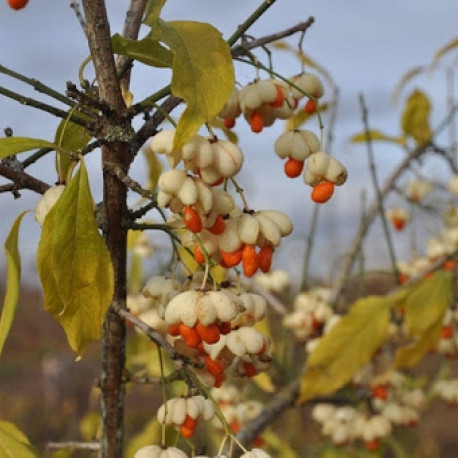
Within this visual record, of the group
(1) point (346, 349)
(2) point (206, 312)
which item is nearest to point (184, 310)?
(2) point (206, 312)

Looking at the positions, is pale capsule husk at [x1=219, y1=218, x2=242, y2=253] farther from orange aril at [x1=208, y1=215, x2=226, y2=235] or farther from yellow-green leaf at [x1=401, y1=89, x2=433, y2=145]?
yellow-green leaf at [x1=401, y1=89, x2=433, y2=145]

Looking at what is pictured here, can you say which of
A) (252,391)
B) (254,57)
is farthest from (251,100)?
(252,391)

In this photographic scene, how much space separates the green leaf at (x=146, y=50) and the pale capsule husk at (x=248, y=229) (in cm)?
16

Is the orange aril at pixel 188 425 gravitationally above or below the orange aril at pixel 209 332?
below

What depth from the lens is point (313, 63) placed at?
1.85 metres

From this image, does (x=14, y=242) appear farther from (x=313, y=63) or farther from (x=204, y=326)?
(x=313, y=63)

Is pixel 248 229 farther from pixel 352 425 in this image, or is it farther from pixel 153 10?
pixel 352 425

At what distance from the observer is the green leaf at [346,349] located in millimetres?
1488

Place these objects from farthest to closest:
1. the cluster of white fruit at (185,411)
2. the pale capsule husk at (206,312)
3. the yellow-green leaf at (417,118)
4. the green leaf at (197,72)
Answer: the yellow-green leaf at (417,118), the cluster of white fruit at (185,411), the pale capsule husk at (206,312), the green leaf at (197,72)

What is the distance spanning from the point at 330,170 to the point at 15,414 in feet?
15.6

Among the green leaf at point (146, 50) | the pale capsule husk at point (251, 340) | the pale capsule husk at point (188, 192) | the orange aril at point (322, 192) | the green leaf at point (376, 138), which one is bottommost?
the pale capsule husk at point (251, 340)

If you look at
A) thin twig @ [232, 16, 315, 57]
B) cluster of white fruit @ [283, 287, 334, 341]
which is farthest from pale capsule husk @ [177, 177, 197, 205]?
cluster of white fruit @ [283, 287, 334, 341]

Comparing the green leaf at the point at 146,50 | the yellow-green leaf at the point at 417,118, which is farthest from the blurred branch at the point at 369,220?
the green leaf at the point at 146,50

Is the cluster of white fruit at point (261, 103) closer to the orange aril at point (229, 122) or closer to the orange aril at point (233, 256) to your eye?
the orange aril at point (229, 122)
